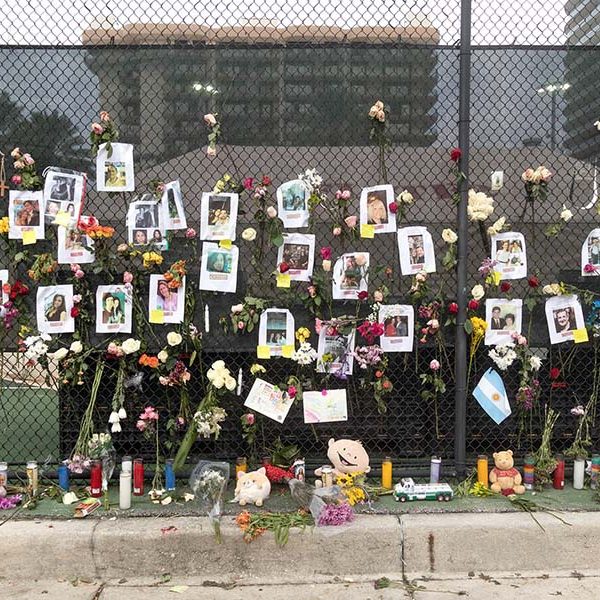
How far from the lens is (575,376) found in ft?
13.6

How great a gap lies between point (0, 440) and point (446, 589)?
3.61 meters

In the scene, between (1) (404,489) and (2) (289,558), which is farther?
(1) (404,489)

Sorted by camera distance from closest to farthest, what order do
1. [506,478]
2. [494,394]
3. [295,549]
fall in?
1. [295,549]
2. [506,478]
3. [494,394]

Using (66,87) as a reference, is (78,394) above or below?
below

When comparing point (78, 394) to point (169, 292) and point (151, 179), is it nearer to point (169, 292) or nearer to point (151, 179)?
point (169, 292)

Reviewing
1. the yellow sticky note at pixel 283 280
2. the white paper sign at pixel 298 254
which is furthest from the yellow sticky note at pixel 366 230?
the yellow sticky note at pixel 283 280

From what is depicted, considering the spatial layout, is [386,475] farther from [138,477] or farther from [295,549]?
[138,477]

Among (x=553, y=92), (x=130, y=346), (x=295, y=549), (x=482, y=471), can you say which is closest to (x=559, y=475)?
(x=482, y=471)

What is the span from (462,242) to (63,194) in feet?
8.27

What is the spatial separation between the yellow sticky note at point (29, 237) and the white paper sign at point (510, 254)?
2891 mm

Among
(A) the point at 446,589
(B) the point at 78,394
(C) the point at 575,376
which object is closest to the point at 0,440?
(B) the point at 78,394

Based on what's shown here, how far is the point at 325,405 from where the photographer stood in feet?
13.0

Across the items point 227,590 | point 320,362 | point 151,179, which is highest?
point 151,179

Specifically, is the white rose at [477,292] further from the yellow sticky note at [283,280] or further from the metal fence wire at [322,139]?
the yellow sticky note at [283,280]
